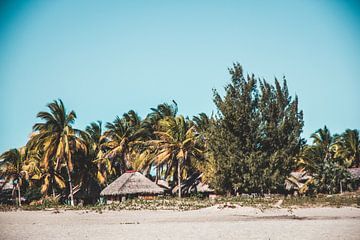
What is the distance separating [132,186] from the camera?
99.0 ft

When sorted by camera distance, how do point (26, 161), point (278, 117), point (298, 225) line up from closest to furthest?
point (298, 225), point (278, 117), point (26, 161)

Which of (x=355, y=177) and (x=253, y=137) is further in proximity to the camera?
(x=355, y=177)

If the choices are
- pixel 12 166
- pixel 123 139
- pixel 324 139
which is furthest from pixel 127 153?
pixel 324 139

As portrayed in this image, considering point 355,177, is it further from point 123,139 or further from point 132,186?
point 123,139

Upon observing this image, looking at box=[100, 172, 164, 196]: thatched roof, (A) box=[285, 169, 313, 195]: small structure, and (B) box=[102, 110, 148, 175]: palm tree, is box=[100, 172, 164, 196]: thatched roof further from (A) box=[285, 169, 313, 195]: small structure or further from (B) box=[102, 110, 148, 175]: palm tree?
(A) box=[285, 169, 313, 195]: small structure

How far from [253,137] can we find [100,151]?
17.0 m

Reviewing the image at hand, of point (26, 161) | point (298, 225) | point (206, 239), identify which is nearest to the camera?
point (206, 239)

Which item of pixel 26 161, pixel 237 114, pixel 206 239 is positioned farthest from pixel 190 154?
pixel 206 239

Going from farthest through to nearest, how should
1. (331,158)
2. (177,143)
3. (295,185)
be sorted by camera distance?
(331,158), (295,185), (177,143)

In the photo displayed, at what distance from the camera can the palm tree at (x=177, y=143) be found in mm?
31922

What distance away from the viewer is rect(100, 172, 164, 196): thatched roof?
98.1 ft

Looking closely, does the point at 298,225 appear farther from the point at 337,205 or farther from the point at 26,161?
the point at 26,161

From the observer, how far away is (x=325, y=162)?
34.8 metres

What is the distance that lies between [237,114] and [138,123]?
49.5ft
